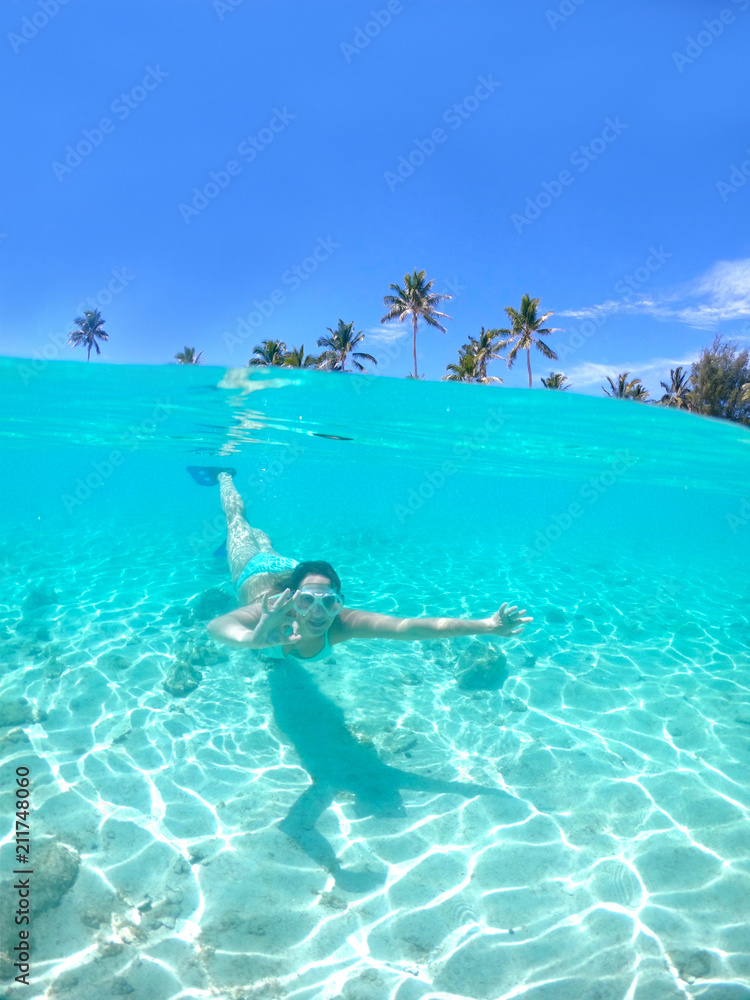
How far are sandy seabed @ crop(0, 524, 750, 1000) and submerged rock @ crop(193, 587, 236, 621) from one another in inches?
29.1

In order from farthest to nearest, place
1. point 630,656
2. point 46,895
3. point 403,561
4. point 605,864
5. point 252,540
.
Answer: point 403,561, point 252,540, point 630,656, point 605,864, point 46,895

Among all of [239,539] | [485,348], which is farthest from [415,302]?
[239,539]

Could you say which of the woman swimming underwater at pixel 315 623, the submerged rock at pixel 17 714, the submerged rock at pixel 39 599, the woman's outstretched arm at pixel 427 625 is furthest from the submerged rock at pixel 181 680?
the submerged rock at pixel 39 599

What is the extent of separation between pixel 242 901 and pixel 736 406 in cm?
4391

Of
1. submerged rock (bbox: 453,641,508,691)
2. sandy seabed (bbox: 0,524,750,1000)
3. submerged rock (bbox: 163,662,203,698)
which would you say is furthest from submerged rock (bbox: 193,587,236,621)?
submerged rock (bbox: 453,641,508,691)

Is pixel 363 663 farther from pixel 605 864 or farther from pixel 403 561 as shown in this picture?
pixel 403 561

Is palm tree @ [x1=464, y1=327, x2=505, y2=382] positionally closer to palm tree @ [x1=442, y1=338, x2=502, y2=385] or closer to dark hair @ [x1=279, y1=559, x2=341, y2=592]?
palm tree @ [x1=442, y1=338, x2=502, y2=385]

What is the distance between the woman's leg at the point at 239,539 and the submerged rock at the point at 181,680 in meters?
2.02

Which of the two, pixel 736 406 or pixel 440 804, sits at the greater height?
pixel 736 406

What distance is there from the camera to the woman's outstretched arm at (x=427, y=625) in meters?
4.73

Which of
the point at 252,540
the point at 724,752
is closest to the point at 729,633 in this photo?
the point at 724,752

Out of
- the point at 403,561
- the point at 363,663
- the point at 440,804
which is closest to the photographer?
the point at 440,804

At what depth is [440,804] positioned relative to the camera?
580 centimetres

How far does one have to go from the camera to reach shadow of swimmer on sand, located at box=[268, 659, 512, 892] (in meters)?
5.13
